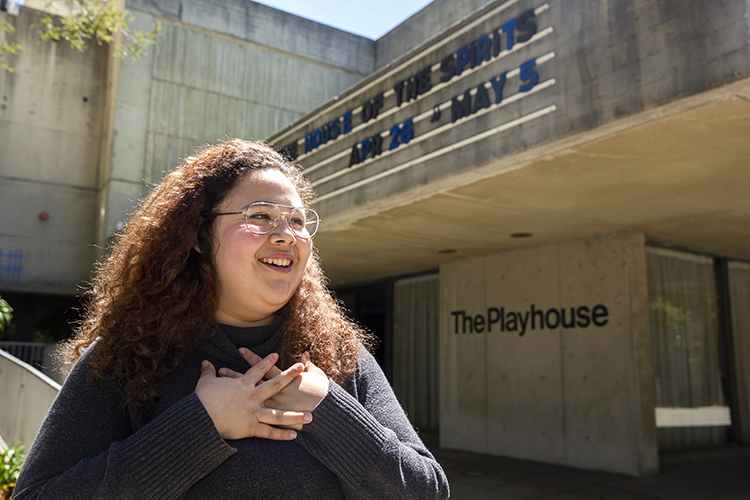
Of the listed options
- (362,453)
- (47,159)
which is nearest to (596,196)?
(362,453)

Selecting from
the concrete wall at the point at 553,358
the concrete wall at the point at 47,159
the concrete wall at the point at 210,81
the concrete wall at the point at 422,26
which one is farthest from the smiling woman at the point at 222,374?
the concrete wall at the point at 47,159

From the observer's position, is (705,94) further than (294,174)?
Yes

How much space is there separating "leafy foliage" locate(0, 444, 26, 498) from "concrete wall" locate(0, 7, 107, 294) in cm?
956

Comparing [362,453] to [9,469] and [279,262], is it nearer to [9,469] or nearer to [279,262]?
[279,262]

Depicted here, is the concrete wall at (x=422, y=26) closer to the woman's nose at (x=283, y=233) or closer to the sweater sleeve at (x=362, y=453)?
the woman's nose at (x=283, y=233)

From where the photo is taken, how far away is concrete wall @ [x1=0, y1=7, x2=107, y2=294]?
1423 cm

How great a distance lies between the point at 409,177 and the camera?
5.88m

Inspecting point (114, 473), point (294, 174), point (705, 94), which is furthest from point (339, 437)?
point (705, 94)

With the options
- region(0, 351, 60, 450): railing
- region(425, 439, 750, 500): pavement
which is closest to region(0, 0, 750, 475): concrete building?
region(425, 439, 750, 500): pavement

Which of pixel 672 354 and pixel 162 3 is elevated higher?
pixel 162 3

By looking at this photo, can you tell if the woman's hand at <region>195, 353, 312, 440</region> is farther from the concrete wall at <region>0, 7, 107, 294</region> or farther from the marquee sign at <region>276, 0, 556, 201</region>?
the concrete wall at <region>0, 7, 107, 294</region>

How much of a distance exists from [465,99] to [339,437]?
4444 mm

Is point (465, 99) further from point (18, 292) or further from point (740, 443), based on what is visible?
point (18, 292)

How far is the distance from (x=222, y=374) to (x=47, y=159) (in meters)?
15.5
